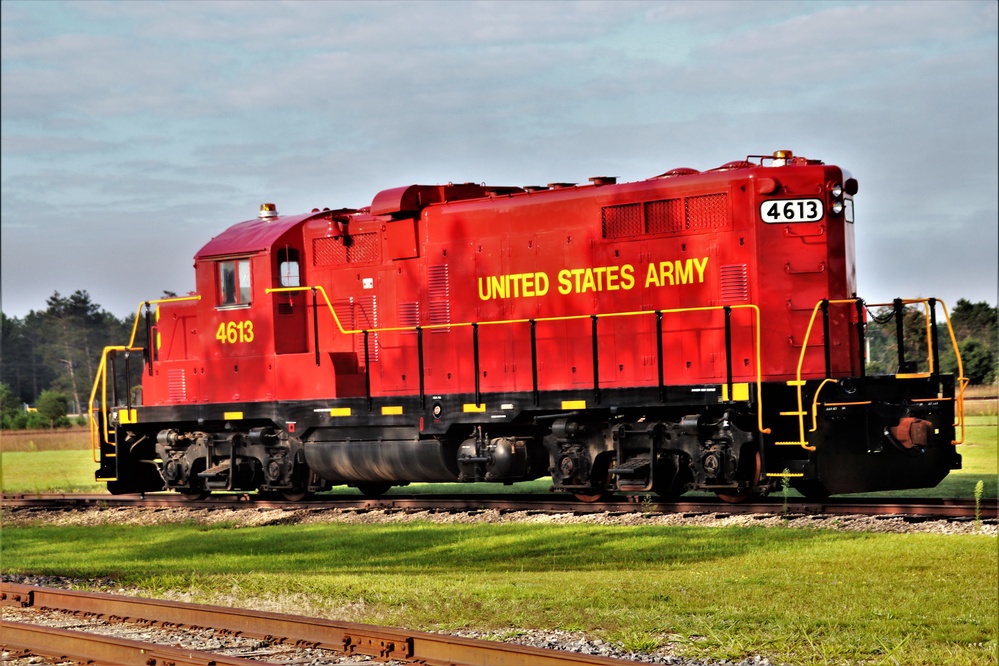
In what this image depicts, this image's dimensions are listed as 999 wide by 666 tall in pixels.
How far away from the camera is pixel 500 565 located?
1088 cm

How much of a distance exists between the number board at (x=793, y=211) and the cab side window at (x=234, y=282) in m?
7.29

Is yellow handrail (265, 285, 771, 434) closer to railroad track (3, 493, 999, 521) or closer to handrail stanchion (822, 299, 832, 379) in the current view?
handrail stanchion (822, 299, 832, 379)

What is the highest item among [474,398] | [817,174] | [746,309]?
[817,174]

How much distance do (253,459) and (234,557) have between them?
16.4 feet

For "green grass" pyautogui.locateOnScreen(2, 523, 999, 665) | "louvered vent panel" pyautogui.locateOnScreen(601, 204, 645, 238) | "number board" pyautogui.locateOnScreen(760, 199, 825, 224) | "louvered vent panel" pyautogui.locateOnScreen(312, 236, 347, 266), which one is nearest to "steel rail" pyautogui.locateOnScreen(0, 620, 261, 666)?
"green grass" pyautogui.locateOnScreen(2, 523, 999, 665)

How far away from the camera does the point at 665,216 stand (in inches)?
539

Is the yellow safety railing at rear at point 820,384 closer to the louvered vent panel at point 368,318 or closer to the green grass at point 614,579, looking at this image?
the green grass at point 614,579

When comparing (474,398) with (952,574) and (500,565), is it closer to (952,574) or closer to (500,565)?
(500,565)

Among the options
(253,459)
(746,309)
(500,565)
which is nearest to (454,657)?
(500,565)

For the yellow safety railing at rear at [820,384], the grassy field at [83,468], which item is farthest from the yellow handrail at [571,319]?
the grassy field at [83,468]

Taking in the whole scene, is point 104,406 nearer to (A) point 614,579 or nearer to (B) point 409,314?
(B) point 409,314

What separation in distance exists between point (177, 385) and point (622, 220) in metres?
7.30

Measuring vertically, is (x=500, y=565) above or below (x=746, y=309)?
below

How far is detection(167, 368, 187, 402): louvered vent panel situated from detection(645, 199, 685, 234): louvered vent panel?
24.4 feet
